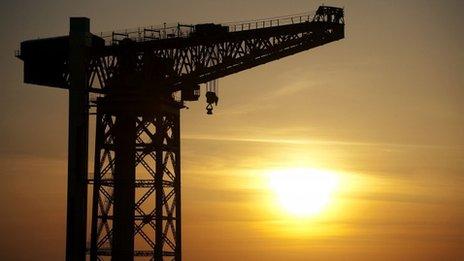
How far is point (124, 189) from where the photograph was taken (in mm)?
87438

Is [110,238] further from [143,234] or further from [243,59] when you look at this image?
[243,59]

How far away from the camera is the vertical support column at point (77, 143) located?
86875 mm

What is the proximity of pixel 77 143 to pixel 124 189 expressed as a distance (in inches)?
227

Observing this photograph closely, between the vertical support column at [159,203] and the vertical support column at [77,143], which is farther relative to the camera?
the vertical support column at [77,143]

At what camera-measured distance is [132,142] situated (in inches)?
3457

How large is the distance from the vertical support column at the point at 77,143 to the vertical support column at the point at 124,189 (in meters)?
2.78

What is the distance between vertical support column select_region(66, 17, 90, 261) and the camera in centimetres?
8688

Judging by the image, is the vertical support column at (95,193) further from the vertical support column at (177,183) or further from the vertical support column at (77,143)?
the vertical support column at (177,183)

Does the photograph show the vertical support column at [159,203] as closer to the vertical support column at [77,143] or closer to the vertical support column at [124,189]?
the vertical support column at [124,189]

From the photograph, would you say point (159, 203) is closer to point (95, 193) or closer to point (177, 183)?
point (177, 183)

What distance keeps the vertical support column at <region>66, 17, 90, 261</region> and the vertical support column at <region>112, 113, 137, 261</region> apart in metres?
2.78

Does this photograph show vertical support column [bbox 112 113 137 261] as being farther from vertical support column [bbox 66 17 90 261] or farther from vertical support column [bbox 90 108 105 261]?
vertical support column [bbox 66 17 90 261]

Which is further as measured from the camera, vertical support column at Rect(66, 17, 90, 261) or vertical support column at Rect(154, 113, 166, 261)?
vertical support column at Rect(66, 17, 90, 261)

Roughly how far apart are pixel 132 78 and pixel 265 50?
471 inches
